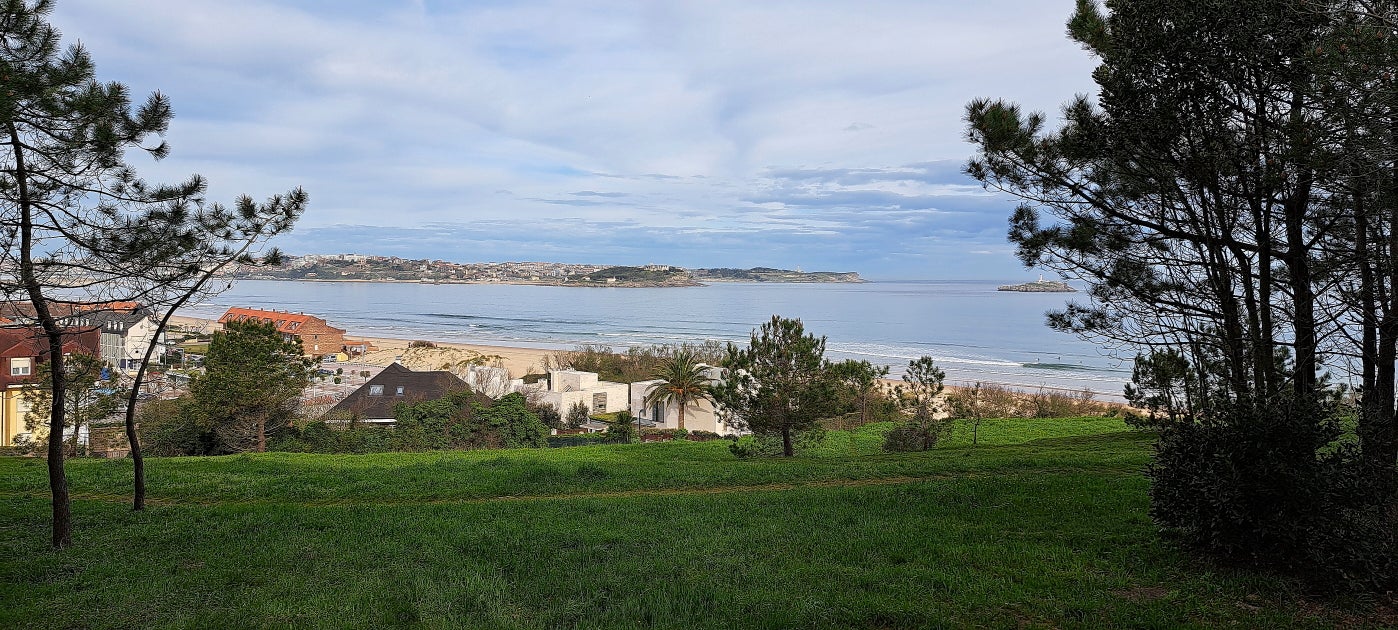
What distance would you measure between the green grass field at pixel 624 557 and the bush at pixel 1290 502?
0.31 meters

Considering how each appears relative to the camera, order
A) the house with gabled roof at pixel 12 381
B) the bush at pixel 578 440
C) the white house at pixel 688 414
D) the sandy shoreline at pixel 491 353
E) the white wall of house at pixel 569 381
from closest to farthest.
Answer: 1. the house with gabled roof at pixel 12 381
2. the bush at pixel 578 440
3. the white house at pixel 688 414
4. the white wall of house at pixel 569 381
5. the sandy shoreline at pixel 491 353

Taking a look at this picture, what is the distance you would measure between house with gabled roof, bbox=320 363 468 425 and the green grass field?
22.6 metres

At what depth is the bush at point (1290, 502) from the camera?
17.1 ft

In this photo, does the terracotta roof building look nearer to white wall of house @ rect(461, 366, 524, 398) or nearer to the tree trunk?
white wall of house @ rect(461, 366, 524, 398)

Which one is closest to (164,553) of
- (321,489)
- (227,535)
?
(227,535)

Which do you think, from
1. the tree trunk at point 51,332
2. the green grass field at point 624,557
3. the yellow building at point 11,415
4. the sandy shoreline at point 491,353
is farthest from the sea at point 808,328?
the tree trunk at point 51,332

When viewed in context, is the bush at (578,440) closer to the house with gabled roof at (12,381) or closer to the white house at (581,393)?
the white house at (581,393)

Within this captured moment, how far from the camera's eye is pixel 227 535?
26.0 feet

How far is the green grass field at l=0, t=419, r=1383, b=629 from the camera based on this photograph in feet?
16.9

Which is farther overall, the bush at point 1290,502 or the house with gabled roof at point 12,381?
the house with gabled roof at point 12,381

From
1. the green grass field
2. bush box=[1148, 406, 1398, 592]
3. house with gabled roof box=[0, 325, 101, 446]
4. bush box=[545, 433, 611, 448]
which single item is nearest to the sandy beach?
bush box=[545, 433, 611, 448]

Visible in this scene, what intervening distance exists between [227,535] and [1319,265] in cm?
1004

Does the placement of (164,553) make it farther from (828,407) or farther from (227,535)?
(828,407)

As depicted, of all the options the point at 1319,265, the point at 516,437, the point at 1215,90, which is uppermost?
the point at 1215,90
